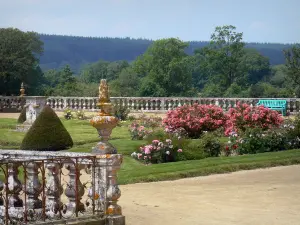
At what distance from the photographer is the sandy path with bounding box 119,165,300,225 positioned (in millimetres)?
12781

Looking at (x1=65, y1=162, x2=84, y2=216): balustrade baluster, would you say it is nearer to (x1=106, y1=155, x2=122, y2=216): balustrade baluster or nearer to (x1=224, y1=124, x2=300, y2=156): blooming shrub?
(x1=106, y1=155, x2=122, y2=216): balustrade baluster

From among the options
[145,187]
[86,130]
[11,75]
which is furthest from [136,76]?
[145,187]

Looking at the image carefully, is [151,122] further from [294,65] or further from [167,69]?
[167,69]

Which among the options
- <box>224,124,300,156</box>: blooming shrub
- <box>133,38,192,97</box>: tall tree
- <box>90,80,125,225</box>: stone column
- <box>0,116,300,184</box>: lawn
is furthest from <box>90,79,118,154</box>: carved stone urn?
<box>133,38,192,97</box>: tall tree

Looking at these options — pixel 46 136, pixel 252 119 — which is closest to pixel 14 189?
pixel 46 136

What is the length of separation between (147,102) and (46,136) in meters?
25.0

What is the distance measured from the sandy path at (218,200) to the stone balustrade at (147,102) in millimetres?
25579

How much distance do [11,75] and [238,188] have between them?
157ft

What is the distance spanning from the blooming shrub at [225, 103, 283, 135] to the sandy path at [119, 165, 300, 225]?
29.2 feet

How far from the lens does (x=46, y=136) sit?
23.1m

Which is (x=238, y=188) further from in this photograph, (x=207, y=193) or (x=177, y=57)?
(x=177, y=57)

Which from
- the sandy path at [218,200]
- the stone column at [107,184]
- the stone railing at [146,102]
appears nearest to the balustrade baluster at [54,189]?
the stone column at [107,184]

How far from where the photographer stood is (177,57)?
9706 centimetres

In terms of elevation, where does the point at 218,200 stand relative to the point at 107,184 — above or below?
below
